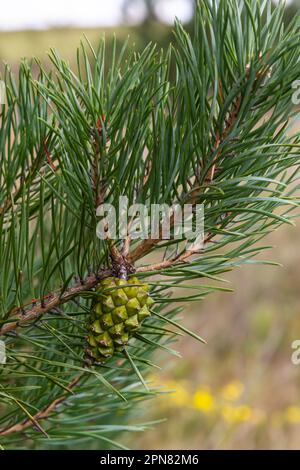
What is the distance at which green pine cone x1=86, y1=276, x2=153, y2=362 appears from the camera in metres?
0.33

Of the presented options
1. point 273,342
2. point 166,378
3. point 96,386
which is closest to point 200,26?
point 96,386

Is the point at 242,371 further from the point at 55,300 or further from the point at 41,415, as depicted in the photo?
the point at 55,300

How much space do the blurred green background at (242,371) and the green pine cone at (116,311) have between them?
44.5 inches

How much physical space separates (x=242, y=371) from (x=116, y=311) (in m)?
2.18

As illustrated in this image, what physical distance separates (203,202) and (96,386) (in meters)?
0.18

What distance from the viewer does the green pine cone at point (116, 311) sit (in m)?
0.33

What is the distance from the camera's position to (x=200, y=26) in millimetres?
331

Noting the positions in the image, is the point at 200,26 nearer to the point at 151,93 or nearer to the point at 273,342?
the point at 151,93

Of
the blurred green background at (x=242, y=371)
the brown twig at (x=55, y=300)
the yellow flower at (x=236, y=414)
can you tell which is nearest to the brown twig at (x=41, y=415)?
the brown twig at (x=55, y=300)

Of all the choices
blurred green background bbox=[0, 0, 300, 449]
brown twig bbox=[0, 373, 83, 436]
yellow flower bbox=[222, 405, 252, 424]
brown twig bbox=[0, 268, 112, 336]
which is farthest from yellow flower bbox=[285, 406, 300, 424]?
brown twig bbox=[0, 268, 112, 336]

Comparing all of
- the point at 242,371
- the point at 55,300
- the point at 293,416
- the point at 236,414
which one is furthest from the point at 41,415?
the point at 242,371

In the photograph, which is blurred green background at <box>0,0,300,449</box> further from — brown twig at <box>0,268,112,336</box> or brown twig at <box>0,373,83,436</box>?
brown twig at <box>0,268,112,336</box>

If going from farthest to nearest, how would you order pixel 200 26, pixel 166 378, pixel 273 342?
pixel 273 342
pixel 166 378
pixel 200 26

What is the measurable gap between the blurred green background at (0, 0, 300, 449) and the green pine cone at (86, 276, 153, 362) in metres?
1.13
